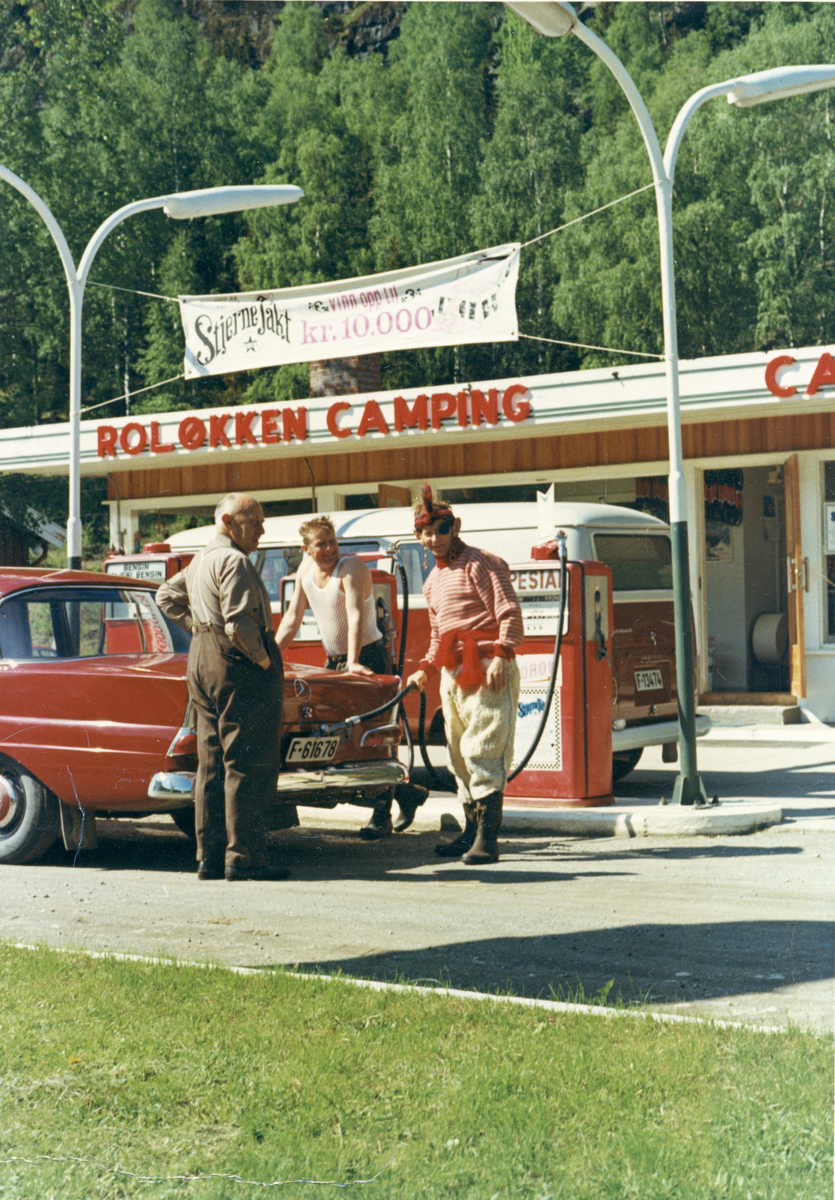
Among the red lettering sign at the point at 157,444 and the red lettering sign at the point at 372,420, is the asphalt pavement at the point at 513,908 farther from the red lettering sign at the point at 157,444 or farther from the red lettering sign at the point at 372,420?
the red lettering sign at the point at 157,444

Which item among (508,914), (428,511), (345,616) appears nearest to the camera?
(508,914)

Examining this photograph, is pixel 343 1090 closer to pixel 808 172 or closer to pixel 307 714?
pixel 307 714

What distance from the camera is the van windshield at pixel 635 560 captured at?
33.4 feet

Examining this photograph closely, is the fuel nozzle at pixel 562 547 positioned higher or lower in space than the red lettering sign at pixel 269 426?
lower

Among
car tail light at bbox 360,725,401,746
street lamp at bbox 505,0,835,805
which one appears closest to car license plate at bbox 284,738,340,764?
car tail light at bbox 360,725,401,746

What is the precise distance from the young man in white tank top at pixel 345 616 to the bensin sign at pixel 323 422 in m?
7.37

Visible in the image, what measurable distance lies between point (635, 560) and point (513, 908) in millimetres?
5122

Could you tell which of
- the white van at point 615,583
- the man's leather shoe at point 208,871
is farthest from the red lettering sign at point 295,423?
the man's leather shoe at point 208,871

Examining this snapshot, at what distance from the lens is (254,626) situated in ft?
20.6

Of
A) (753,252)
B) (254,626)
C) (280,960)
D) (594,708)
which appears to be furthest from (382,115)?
(753,252)

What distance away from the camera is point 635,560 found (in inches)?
410

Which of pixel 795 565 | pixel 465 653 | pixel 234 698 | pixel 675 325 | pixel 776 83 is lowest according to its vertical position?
pixel 234 698

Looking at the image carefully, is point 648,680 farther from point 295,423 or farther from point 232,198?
point 295,423

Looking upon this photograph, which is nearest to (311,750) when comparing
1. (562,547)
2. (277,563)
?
(562,547)
